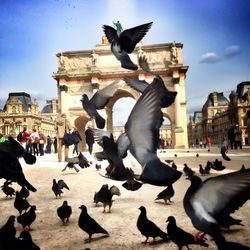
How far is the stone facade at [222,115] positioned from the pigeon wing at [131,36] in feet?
268

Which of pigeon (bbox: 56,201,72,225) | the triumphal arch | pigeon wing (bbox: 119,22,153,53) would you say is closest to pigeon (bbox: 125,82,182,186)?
pigeon wing (bbox: 119,22,153,53)

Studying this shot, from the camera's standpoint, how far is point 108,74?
40906 mm

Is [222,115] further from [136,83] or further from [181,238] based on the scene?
[181,238]

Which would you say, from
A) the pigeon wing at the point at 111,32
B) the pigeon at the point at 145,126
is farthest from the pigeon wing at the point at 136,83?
the pigeon at the point at 145,126

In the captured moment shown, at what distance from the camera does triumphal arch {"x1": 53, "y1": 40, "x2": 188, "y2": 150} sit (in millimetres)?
40406

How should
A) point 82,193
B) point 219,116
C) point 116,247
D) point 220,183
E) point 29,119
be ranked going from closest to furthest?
point 220,183 → point 116,247 → point 82,193 → point 29,119 → point 219,116

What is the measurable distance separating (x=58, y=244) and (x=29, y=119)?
343ft

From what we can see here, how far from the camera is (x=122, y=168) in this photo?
11.0ft

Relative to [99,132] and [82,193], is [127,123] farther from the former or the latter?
[82,193]

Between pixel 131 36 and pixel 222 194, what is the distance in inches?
90.3

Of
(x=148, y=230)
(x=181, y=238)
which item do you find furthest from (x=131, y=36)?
(x=181, y=238)

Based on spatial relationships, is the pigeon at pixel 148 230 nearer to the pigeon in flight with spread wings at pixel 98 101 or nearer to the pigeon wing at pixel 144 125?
the pigeon wing at pixel 144 125

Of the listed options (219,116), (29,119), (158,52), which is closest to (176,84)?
(158,52)

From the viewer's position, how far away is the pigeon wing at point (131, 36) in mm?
3832
